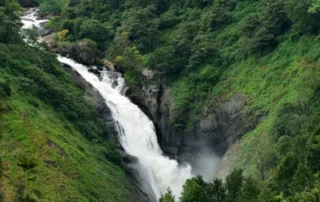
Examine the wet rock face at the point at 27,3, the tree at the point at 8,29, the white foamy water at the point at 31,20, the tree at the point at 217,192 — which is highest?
the wet rock face at the point at 27,3

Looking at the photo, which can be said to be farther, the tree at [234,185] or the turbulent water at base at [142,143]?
the turbulent water at base at [142,143]

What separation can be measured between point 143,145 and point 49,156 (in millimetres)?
18663

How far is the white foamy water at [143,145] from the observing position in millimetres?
49469

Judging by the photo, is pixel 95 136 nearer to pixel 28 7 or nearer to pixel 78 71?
pixel 78 71

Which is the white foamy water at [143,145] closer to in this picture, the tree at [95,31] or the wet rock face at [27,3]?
the tree at [95,31]

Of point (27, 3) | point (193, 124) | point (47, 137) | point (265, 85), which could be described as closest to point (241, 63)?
point (265, 85)

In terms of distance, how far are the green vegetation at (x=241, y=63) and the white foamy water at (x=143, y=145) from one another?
3692 mm

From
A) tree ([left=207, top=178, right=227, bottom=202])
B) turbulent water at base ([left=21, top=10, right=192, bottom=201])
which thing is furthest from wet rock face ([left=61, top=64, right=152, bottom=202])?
tree ([left=207, top=178, right=227, bottom=202])

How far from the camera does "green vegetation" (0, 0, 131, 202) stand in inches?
1283

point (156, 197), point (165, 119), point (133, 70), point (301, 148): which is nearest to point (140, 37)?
point (133, 70)

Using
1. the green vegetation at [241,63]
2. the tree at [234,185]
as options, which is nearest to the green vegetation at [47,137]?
the green vegetation at [241,63]

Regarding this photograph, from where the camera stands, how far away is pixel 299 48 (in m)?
49.6

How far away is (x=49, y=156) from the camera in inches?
1436

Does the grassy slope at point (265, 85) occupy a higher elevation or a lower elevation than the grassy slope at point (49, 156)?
higher
